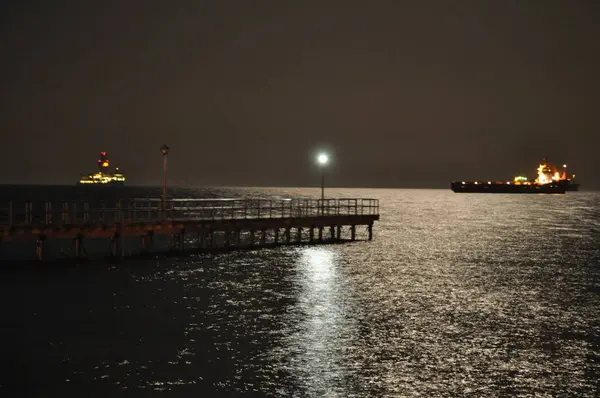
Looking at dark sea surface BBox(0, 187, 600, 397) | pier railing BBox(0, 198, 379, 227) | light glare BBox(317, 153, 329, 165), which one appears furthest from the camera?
light glare BBox(317, 153, 329, 165)

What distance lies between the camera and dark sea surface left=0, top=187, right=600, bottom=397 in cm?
1784

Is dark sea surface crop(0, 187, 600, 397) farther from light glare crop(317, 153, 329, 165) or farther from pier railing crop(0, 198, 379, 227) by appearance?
light glare crop(317, 153, 329, 165)

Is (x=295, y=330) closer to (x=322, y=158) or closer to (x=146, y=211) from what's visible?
(x=146, y=211)

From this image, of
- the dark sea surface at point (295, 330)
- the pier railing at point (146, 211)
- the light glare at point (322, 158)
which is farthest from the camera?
the light glare at point (322, 158)

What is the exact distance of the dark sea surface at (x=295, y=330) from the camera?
1784 centimetres

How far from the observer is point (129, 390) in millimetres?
16906

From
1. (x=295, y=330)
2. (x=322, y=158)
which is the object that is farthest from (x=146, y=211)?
(x=322, y=158)

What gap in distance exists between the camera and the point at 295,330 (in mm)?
23891

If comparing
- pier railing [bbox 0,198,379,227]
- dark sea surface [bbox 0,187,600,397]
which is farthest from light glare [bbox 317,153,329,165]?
dark sea surface [bbox 0,187,600,397]

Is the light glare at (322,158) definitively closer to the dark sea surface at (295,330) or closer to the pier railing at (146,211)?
the pier railing at (146,211)

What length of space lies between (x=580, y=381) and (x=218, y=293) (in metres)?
17.3

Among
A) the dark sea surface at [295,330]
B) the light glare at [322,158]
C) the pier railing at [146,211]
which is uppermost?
the light glare at [322,158]

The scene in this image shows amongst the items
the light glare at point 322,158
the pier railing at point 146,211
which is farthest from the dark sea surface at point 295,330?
the light glare at point 322,158

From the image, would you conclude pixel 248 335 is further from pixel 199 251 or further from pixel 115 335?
pixel 199 251
